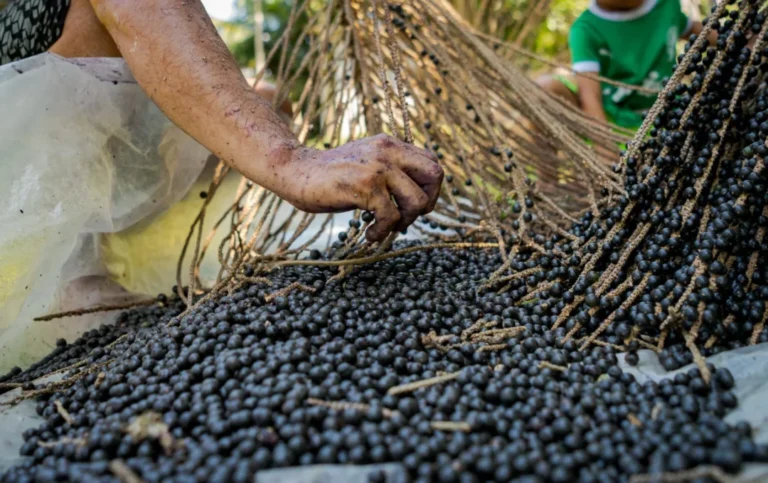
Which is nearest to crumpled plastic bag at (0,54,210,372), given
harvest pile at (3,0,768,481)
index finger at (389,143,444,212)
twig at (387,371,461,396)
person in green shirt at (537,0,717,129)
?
harvest pile at (3,0,768,481)

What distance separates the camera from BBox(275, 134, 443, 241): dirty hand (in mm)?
1074

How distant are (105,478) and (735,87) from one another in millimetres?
1343

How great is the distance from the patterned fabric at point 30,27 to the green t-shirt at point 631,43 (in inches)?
91.0

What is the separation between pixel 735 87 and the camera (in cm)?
117

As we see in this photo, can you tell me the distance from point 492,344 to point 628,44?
243cm

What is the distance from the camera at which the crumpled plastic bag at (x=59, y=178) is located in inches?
55.4

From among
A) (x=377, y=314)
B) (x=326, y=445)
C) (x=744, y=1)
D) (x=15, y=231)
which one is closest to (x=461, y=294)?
(x=377, y=314)

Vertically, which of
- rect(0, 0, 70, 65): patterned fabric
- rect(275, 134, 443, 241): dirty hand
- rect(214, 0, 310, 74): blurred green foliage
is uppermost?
rect(214, 0, 310, 74): blurred green foliage

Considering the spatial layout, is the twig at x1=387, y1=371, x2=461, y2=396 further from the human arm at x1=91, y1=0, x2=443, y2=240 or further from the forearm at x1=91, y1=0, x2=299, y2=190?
the forearm at x1=91, y1=0, x2=299, y2=190

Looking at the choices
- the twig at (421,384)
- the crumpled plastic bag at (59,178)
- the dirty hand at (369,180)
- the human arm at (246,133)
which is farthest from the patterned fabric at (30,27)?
the twig at (421,384)

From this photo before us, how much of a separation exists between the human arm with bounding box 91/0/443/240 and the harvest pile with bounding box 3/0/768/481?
171 millimetres

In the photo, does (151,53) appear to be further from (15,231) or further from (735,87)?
(735,87)

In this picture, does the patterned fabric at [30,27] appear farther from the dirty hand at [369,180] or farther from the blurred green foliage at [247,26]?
the blurred green foliage at [247,26]

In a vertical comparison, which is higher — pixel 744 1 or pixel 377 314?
pixel 744 1
